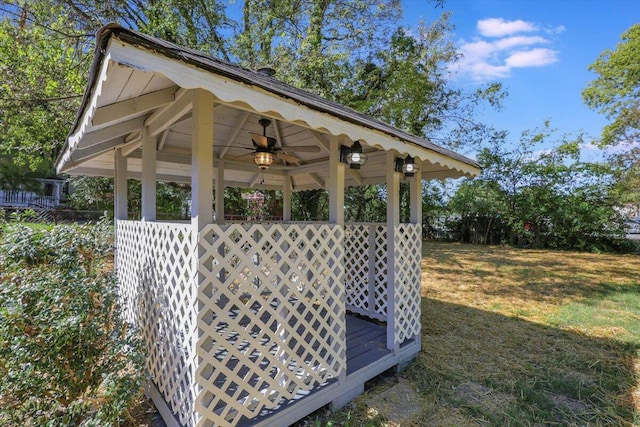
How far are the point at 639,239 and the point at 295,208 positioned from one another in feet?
45.6

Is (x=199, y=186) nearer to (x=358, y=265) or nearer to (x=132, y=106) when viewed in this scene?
(x=132, y=106)

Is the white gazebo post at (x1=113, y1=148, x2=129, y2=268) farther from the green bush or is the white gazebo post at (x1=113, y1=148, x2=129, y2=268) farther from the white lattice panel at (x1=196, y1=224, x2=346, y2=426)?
the white lattice panel at (x1=196, y1=224, x2=346, y2=426)

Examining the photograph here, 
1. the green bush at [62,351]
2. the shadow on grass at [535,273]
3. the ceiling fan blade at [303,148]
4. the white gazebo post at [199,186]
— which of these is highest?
the ceiling fan blade at [303,148]

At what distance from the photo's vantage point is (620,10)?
449 inches

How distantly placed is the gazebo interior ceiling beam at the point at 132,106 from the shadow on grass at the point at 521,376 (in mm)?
3343

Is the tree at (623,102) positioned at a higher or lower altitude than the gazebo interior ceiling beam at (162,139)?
higher

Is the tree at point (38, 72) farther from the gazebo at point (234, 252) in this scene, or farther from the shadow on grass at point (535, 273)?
A: the shadow on grass at point (535, 273)

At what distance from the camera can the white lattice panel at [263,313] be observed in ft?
6.50

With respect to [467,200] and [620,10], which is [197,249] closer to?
[467,200]

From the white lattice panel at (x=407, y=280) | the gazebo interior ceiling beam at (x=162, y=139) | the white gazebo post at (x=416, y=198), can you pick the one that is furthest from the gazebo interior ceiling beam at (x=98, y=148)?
the white gazebo post at (x=416, y=198)

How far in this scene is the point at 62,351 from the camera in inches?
80.9

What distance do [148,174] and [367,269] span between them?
323 centimetres

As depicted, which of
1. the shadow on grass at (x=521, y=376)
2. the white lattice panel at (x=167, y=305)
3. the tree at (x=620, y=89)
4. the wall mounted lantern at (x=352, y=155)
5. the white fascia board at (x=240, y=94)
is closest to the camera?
the white fascia board at (x=240, y=94)

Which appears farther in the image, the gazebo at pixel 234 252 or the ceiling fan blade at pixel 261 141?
the ceiling fan blade at pixel 261 141
